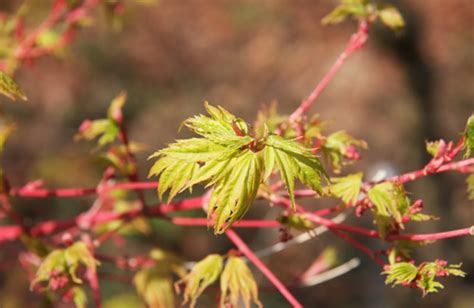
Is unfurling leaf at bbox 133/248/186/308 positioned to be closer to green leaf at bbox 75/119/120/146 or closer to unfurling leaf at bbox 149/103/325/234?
green leaf at bbox 75/119/120/146

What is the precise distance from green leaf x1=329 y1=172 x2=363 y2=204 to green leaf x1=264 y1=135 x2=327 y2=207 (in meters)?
0.19

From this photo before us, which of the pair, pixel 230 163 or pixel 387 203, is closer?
pixel 230 163

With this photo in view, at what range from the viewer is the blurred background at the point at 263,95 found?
15.3 feet

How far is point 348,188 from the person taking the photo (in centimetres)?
121

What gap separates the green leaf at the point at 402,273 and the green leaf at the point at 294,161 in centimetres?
24

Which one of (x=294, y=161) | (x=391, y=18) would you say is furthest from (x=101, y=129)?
(x=391, y=18)

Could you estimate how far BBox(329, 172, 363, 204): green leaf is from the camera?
1.18 metres

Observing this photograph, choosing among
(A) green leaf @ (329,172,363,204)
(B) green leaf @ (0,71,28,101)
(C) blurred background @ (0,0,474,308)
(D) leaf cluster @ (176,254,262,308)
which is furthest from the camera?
(C) blurred background @ (0,0,474,308)

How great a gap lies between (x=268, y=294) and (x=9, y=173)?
258 centimetres

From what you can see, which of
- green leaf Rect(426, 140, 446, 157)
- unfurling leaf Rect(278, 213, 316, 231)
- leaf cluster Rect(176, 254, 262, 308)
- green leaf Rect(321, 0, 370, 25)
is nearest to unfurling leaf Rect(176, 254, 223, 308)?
leaf cluster Rect(176, 254, 262, 308)

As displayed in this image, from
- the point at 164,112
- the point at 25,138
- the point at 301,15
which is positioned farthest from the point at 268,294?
the point at 301,15

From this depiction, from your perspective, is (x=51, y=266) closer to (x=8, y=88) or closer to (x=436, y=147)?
(x=8, y=88)

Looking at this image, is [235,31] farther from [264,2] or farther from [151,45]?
[151,45]

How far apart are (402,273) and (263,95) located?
519 cm
